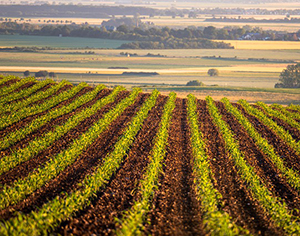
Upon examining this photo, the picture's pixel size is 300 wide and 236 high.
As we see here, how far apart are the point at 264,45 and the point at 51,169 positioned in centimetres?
10522

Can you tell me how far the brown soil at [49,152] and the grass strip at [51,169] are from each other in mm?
324

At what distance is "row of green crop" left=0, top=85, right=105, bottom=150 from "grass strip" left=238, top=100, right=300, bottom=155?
11.2 meters

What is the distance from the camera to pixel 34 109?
2619 centimetres

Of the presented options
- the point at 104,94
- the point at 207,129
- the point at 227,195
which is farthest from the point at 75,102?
the point at 227,195

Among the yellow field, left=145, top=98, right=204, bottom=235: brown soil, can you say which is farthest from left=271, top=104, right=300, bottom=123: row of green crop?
the yellow field

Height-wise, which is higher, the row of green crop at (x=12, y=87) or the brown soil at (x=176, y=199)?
the brown soil at (x=176, y=199)

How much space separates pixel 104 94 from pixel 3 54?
54884 mm

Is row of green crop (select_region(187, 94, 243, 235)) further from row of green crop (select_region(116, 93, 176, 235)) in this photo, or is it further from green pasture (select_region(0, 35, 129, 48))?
green pasture (select_region(0, 35, 129, 48))

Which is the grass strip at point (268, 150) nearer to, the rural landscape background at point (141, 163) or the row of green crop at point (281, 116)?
the rural landscape background at point (141, 163)

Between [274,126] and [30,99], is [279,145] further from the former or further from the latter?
[30,99]

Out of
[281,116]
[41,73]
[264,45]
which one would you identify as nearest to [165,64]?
[41,73]

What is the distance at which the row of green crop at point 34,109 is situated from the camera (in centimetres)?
2297

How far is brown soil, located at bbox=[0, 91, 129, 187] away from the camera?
49.3ft

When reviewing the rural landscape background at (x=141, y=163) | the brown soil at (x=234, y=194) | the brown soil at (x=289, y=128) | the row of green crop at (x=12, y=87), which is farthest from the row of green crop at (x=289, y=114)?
the row of green crop at (x=12, y=87)
